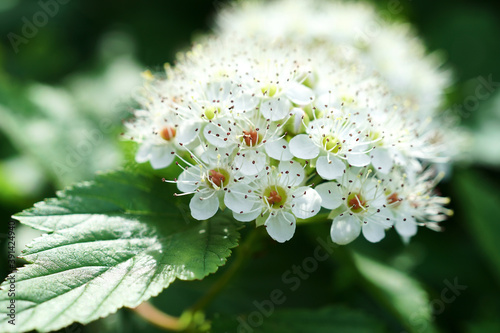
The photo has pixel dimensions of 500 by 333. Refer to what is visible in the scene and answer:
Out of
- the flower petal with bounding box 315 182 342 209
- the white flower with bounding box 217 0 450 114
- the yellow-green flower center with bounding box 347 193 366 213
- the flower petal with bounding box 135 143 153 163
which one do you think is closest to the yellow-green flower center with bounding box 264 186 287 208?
the flower petal with bounding box 315 182 342 209

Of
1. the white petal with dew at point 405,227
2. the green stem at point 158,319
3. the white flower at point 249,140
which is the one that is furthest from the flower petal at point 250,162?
the green stem at point 158,319

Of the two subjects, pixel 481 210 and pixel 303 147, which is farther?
pixel 481 210

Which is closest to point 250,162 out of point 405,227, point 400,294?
point 405,227

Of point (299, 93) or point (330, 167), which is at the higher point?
point (299, 93)

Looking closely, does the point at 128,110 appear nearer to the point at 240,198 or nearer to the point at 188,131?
the point at 188,131

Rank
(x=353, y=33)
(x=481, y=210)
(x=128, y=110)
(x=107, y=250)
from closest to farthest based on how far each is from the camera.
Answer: (x=107, y=250) < (x=128, y=110) < (x=481, y=210) < (x=353, y=33)

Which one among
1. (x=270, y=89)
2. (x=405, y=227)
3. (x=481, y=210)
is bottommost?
(x=481, y=210)

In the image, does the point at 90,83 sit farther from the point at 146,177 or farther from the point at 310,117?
the point at 310,117
